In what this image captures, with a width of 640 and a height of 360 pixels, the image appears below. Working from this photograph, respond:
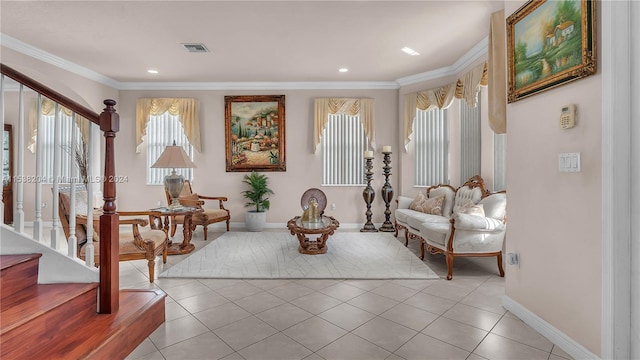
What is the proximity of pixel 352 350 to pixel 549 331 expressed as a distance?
132 cm

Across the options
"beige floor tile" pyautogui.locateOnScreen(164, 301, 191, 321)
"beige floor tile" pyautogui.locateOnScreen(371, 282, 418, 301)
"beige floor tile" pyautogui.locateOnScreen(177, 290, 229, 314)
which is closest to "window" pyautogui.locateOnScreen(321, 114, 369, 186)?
"beige floor tile" pyautogui.locateOnScreen(371, 282, 418, 301)

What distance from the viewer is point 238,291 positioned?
9.20 feet

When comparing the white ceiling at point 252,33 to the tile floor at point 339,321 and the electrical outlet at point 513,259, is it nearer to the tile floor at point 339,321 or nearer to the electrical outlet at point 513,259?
the electrical outlet at point 513,259

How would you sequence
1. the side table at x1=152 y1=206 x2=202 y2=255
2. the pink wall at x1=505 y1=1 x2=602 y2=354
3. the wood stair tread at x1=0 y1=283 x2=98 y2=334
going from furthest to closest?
the side table at x1=152 y1=206 x2=202 y2=255 → the pink wall at x1=505 y1=1 x2=602 y2=354 → the wood stair tread at x1=0 y1=283 x2=98 y2=334

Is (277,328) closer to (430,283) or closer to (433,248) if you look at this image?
(430,283)

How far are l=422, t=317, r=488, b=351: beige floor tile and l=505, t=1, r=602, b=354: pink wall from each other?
1.58 ft

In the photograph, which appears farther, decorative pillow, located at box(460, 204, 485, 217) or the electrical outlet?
decorative pillow, located at box(460, 204, 485, 217)

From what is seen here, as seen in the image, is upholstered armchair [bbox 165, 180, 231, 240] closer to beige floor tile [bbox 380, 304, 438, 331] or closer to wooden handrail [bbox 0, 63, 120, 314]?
wooden handrail [bbox 0, 63, 120, 314]

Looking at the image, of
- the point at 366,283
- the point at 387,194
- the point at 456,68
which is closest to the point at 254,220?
the point at 387,194

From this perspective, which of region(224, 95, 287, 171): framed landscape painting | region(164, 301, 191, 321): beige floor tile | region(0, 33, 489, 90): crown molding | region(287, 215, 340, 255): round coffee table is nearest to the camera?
region(164, 301, 191, 321): beige floor tile

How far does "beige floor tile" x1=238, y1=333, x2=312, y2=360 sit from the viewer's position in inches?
70.9

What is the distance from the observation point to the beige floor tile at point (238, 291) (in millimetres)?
2693

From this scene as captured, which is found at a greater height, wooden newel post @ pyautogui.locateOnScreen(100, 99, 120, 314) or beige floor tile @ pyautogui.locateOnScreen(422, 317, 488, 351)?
wooden newel post @ pyautogui.locateOnScreen(100, 99, 120, 314)

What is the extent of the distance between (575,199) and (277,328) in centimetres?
208
